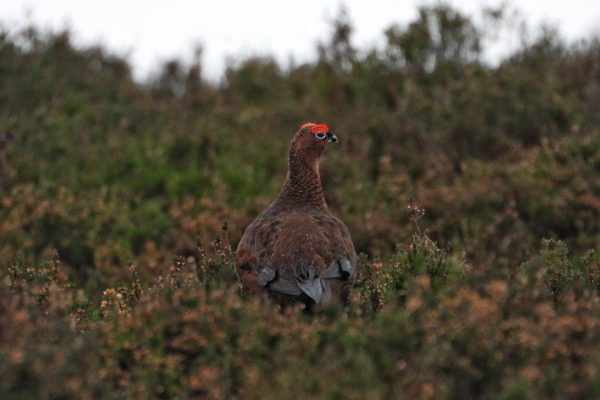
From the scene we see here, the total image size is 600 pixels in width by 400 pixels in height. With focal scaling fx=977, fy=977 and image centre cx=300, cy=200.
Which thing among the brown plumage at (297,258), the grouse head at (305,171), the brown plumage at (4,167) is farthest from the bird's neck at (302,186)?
the brown plumage at (4,167)

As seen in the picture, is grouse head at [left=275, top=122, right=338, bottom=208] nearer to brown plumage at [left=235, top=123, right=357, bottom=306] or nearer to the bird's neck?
the bird's neck

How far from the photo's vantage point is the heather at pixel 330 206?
390 centimetres

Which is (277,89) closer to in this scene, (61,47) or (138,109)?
(138,109)

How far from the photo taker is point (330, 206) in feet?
33.2

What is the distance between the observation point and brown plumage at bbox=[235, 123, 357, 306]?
17.6 ft

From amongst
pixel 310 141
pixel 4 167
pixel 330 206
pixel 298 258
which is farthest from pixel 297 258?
pixel 4 167

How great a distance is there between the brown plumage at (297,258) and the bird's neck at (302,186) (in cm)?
21

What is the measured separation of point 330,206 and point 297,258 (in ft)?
15.5

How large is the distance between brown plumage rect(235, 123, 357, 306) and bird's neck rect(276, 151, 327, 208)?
0.21 m

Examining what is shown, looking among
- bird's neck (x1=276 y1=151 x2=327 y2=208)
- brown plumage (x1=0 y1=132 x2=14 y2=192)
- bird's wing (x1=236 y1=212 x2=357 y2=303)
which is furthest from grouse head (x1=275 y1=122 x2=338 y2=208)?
brown plumage (x1=0 y1=132 x2=14 y2=192)

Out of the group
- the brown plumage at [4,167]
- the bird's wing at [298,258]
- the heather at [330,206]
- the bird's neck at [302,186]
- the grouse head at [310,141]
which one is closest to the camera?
the heather at [330,206]

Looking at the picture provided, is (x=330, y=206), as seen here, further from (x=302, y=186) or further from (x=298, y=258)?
(x=298, y=258)

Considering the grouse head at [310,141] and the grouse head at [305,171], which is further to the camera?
the grouse head at [310,141]

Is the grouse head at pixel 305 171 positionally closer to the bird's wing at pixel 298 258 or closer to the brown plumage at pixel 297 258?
the brown plumage at pixel 297 258
